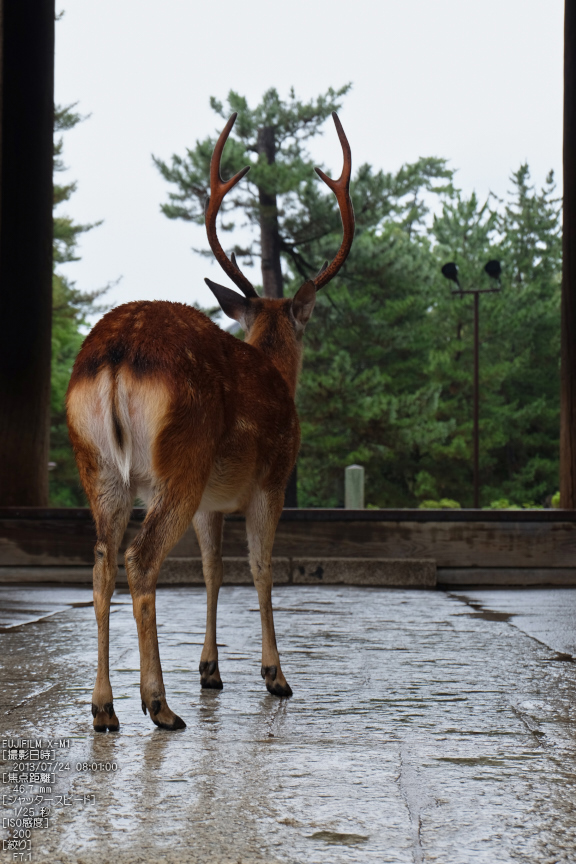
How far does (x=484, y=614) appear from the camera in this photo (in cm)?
646

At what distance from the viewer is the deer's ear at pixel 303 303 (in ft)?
16.7

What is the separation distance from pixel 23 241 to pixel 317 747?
627 cm

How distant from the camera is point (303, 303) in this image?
5164 millimetres

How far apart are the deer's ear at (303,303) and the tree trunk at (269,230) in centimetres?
1877

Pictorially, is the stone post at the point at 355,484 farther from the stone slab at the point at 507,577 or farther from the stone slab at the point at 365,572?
the stone slab at the point at 365,572

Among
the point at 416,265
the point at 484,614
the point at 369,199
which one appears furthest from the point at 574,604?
the point at 416,265

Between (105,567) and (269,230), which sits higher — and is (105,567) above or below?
below

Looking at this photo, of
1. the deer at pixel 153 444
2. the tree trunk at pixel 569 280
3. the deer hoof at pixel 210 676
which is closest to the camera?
the deer at pixel 153 444

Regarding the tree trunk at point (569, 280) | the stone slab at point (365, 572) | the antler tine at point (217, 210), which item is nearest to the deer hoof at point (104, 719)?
the antler tine at point (217, 210)

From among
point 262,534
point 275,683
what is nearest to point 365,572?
point 262,534

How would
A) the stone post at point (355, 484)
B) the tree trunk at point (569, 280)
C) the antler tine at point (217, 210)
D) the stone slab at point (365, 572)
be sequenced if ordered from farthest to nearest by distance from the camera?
the stone post at point (355, 484) < the tree trunk at point (569, 280) < the stone slab at point (365, 572) < the antler tine at point (217, 210)

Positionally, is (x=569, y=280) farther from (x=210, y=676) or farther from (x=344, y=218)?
(x=210, y=676)

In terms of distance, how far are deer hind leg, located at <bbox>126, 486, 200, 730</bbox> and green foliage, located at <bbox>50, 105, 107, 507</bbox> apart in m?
27.2

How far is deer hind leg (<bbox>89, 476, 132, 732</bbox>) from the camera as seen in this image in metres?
3.30
